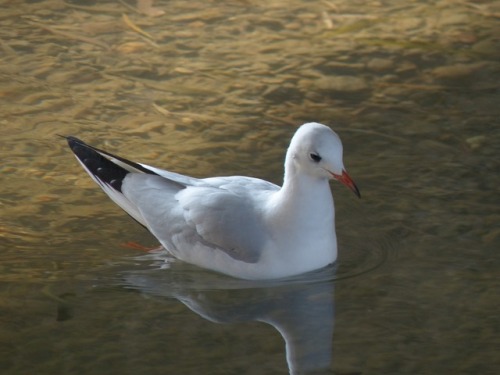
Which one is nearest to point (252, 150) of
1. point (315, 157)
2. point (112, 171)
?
point (112, 171)

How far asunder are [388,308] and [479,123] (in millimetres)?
1548

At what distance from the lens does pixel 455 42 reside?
5918mm

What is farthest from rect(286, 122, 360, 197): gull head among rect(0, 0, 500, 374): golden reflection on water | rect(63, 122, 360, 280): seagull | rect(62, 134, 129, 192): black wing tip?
rect(62, 134, 129, 192): black wing tip

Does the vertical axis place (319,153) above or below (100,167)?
above

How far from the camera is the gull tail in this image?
4.09m

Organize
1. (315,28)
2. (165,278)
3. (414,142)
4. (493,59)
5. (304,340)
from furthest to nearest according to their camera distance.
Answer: (315,28) < (493,59) < (414,142) < (165,278) < (304,340)

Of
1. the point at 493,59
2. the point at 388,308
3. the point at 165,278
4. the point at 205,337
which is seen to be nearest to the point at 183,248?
the point at 165,278

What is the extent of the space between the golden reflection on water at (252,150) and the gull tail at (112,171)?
0.40 feet

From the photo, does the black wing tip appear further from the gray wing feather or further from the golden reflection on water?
the golden reflection on water

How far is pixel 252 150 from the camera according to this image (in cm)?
481

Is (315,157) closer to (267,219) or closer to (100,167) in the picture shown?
(267,219)

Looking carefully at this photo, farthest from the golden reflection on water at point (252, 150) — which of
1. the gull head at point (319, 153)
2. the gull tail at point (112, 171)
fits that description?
the gull head at point (319, 153)

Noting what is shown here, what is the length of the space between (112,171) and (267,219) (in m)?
0.68

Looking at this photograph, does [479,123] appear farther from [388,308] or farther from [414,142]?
[388,308]
